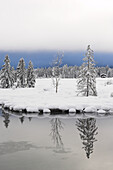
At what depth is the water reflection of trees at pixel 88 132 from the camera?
12331mm

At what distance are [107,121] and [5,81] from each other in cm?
3555

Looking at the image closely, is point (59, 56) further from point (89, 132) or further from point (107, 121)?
point (89, 132)

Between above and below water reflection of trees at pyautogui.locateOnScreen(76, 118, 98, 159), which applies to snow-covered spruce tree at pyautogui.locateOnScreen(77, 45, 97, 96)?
above

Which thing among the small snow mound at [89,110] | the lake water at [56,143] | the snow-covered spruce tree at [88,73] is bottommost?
the lake water at [56,143]

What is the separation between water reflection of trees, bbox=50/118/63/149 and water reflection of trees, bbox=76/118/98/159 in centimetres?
140

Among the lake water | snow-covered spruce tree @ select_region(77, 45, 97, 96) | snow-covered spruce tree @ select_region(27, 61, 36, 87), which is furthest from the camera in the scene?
snow-covered spruce tree @ select_region(27, 61, 36, 87)

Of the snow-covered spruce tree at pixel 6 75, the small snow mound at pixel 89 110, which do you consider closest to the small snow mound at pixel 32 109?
the small snow mound at pixel 89 110

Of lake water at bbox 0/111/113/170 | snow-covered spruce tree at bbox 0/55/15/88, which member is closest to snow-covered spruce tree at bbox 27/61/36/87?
snow-covered spruce tree at bbox 0/55/15/88

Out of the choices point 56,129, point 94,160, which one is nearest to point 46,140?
point 56,129

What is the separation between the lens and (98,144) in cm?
1283

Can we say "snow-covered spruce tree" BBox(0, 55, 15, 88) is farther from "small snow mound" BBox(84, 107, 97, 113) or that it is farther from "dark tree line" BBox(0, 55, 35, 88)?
"small snow mound" BBox(84, 107, 97, 113)

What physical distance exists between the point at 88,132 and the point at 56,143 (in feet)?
10.9

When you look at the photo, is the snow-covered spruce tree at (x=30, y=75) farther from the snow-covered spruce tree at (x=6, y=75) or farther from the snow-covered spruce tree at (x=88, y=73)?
the snow-covered spruce tree at (x=88, y=73)

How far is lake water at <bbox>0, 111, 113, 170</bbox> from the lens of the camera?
32.2 ft
